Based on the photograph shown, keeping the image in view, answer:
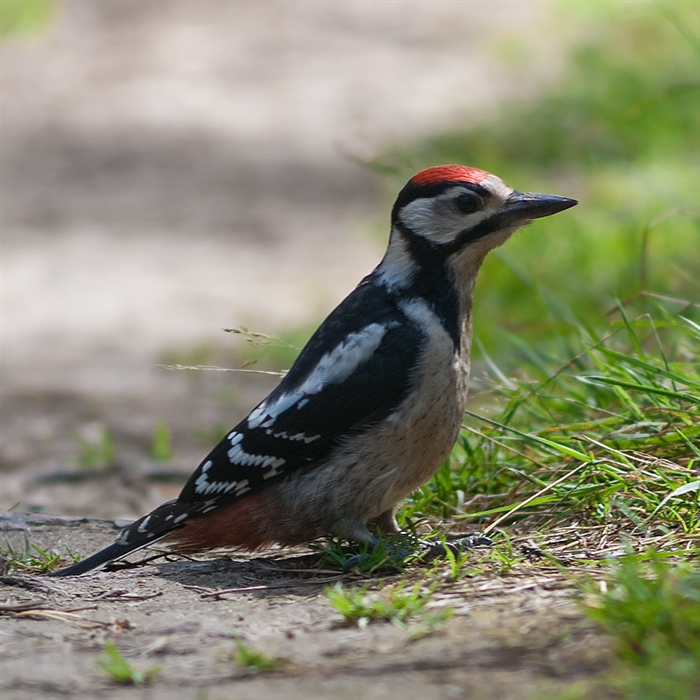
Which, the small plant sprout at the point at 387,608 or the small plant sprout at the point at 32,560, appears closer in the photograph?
the small plant sprout at the point at 387,608

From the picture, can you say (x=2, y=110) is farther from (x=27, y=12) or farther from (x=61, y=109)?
(x=27, y=12)

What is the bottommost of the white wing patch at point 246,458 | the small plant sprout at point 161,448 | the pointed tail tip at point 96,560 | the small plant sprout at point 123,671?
the small plant sprout at point 161,448

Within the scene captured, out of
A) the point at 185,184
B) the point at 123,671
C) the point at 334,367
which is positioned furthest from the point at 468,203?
the point at 185,184

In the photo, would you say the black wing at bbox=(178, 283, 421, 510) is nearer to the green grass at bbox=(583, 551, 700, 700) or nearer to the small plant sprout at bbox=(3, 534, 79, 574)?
the small plant sprout at bbox=(3, 534, 79, 574)

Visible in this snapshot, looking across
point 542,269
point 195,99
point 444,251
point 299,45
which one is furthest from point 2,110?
point 444,251

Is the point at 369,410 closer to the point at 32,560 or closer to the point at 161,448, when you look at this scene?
the point at 32,560

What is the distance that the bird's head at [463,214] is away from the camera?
11.7 feet

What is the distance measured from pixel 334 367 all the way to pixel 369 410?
17cm

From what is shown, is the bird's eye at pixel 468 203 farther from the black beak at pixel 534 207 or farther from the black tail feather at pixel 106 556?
the black tail feather at pixel 106 556

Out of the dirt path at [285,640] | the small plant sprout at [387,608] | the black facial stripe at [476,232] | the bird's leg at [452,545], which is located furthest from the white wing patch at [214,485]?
the black facial stripe at [476,232]

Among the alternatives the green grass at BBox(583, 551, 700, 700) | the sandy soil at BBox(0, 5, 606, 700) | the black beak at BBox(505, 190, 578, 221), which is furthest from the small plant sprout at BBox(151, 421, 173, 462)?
the green grass at BBox(583, 551, 700, 700)

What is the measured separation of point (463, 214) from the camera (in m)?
3.57

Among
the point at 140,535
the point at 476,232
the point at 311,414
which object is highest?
the point at 476,232

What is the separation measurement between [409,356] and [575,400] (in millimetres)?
848
